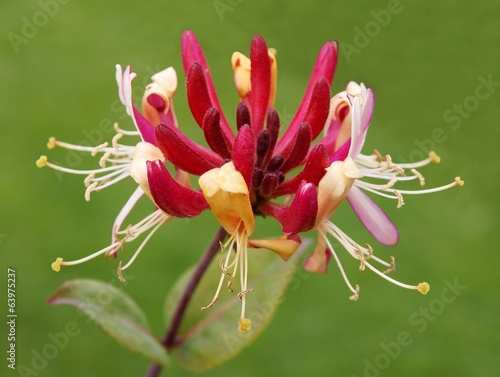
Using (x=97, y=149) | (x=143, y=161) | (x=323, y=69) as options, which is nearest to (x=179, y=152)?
(x=143, y=161)

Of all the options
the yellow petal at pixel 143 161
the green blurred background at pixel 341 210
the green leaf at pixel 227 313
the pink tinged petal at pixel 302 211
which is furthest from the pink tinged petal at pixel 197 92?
the green blurred background at pixel 341 210

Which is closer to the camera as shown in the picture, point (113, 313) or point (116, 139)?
point (116, 139)

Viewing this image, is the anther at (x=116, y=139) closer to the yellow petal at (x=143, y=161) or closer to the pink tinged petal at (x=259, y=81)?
the yellow petal at (x=143, y=161)

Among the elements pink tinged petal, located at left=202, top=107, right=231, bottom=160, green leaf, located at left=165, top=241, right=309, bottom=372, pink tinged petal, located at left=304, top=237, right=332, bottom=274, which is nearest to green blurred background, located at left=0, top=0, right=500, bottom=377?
green leaf, located at left=165, top=241, right=309, bottom=372

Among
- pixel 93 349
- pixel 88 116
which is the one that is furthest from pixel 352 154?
pixel 88 116

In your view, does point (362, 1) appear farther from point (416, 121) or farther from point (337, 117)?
point (337, 117)

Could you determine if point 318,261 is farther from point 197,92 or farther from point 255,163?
point 197,92

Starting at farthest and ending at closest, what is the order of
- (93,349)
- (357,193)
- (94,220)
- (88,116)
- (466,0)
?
(466,0) < (88,116) < (94,220) < (93,349) < (357,193)

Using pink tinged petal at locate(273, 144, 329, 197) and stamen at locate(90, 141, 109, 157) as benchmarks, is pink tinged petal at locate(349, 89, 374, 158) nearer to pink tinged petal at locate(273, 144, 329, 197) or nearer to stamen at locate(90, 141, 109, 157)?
pink tinged petal at locate(273, 144, 329, 197)
